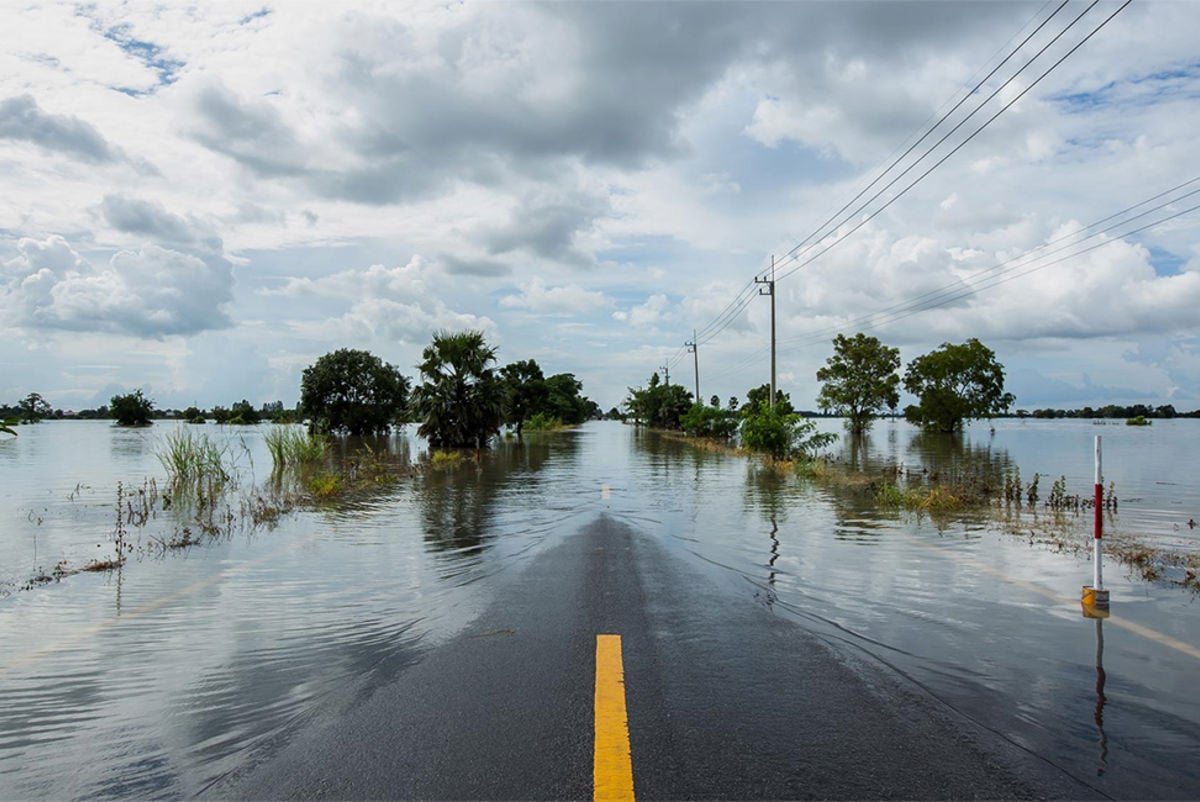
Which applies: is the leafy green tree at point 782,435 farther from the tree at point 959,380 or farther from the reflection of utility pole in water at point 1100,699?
the tree at point 959,380

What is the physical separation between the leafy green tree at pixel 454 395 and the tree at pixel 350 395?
2931cm

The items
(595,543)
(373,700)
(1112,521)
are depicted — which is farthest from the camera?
(1112,521)

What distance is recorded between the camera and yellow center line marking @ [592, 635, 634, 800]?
324cm

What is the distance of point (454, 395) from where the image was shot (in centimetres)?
3744

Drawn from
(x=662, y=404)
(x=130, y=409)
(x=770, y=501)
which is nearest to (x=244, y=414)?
(x=130, y=409)

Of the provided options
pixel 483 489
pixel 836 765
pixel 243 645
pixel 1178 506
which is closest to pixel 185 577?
pixel 243 645

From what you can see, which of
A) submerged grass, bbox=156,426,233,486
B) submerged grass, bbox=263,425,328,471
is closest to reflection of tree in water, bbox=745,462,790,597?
submerged grass, bbox=156,426,233,486

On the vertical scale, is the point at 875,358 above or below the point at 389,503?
above

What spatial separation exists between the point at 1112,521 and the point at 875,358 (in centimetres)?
5973

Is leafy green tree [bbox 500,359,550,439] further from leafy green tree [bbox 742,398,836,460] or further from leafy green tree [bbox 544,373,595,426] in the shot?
leafy green tree [bbox 742,398,836,460]

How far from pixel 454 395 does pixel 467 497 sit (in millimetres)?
21643

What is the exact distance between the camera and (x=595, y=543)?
33.8ft

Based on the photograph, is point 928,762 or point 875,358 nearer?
point 928,762

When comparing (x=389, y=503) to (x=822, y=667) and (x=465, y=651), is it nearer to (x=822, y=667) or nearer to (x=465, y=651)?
(x=465, y=651)
